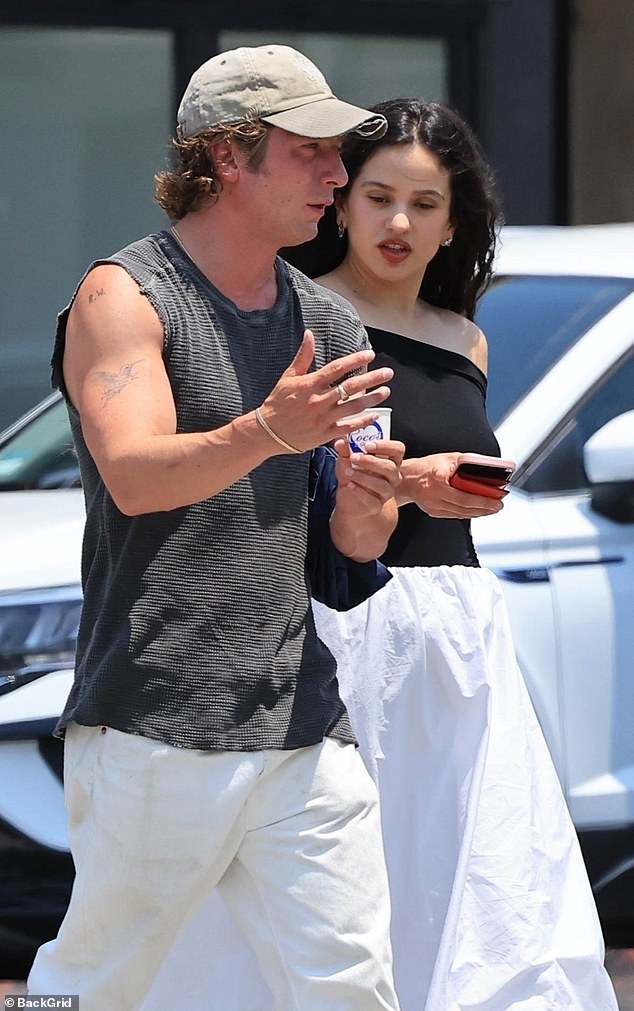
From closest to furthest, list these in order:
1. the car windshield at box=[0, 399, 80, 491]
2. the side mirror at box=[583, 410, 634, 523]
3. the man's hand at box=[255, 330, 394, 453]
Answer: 1. the man's hand at box=[255, 330, 394, 453]
2. the side mirror at box=[583, 410, 634, 523]
3. the car windshield at box=[0, 399, 80, 491]

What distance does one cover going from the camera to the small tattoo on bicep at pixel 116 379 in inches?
95.3

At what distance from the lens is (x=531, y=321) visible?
14.0 feet

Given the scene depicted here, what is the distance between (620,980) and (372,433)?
1.98 m

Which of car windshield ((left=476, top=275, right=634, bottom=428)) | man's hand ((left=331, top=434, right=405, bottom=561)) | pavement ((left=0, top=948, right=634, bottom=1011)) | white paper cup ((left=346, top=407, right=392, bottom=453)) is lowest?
pavement ((left=0, top=948, right=634, bottom=1011))

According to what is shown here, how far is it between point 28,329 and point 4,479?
457 centimetres

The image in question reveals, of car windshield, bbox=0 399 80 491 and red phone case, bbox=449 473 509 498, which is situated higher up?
red phone case, bbox=449 473 509 498

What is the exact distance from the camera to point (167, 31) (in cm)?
898

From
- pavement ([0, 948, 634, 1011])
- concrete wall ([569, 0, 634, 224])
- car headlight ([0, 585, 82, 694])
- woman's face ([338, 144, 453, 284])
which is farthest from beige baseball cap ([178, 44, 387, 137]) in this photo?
concrete wall ([569, 0, 634, 224])

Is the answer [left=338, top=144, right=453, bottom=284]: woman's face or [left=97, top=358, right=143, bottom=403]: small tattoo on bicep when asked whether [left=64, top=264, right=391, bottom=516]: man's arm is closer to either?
[left=97, top=358, right=143, bottom=403]: small tattoo on bicep

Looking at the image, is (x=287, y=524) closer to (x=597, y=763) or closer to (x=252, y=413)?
(x=252, y=413)

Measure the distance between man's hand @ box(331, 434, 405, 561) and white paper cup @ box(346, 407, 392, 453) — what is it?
0.01 meters

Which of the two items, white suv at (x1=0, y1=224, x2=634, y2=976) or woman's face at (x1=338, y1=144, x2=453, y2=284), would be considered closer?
woman's face at (x1=338, y1=144, x2=453, y2=284)

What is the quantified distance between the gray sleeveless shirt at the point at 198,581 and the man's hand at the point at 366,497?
0.31 feet

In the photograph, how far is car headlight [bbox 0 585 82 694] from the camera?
12.2 ft
